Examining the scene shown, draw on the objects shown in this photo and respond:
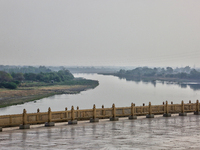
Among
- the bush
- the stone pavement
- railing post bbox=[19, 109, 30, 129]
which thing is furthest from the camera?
the bush

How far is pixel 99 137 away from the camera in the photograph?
2473 cm

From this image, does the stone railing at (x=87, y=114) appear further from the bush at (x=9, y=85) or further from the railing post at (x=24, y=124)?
the bush at (x=9, y=85)

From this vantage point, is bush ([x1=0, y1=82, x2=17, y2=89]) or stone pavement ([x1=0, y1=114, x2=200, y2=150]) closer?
stone pavement ([x1=0, y1=114, x2=200, y2=150])

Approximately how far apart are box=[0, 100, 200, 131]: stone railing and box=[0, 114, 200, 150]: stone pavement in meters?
0.75

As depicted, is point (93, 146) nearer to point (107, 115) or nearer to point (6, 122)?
point (6, 122)

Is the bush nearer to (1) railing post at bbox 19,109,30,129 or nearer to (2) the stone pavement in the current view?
(2) the stone pavement

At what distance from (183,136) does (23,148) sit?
1273cm

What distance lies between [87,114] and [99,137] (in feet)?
34.3

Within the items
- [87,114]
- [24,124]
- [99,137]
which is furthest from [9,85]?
[99,137]

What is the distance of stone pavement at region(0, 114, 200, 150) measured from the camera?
2093 centimetres

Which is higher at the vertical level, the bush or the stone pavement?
the bush

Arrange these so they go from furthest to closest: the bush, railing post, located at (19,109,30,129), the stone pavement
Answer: the bush < railing post, located at (19,109,30,129) < the stone pavement

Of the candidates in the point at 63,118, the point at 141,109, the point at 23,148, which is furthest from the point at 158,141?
the point at 141,109

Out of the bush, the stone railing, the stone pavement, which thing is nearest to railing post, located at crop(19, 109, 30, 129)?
the stone railing
